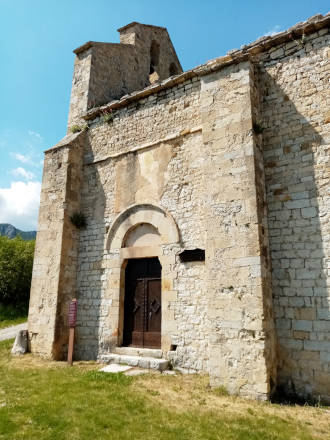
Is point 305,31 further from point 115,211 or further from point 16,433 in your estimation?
point 16,433

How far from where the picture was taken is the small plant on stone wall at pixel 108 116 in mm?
8383

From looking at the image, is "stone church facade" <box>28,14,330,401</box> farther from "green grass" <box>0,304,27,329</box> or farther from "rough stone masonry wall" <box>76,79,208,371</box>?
"green grass" <box>0,304,27,329</box>

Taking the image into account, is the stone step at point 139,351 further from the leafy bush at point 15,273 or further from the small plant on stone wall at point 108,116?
the leafy bush at point 15,273

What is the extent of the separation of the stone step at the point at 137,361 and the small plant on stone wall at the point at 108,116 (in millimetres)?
5800

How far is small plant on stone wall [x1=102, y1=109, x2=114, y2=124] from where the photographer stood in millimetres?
8383

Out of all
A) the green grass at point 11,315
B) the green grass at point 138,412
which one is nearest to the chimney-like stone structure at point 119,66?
the green grass at point 138,412

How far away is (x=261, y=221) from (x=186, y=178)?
2062 millimetres

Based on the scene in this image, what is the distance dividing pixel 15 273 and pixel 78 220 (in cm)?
956

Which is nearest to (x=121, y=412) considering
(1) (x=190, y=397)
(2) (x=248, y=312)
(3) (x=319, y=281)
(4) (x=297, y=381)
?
(1) (x=190, y=397)

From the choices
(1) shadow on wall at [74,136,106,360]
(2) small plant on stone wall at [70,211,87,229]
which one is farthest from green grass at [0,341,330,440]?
(2) small plant on stone wall at [70,211,87,229]

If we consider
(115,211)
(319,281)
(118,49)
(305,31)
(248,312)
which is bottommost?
(248,312)

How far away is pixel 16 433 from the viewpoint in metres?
3.43

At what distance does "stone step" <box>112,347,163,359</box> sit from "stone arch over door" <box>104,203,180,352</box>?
14cm

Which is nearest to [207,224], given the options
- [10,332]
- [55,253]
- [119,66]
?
[55,253]
